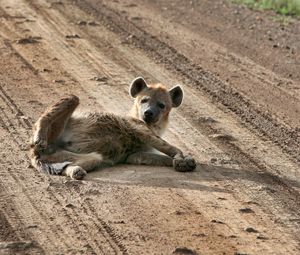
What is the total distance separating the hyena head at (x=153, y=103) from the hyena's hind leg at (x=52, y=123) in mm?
807

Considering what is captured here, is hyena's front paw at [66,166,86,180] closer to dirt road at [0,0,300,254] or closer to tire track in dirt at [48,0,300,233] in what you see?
dirt road at [0,0,300,254]

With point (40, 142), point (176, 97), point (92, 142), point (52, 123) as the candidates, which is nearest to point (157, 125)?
point (176, 97)

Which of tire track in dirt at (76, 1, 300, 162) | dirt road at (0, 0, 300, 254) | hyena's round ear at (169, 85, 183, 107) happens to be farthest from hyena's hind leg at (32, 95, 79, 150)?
tire track in dirt at (76, 1, 300, 162)

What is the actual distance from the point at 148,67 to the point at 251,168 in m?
3.77

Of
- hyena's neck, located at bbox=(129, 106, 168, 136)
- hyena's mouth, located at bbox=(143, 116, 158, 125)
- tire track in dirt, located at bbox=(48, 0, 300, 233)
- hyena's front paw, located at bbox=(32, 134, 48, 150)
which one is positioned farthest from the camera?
hyena's neck, located at bbox=(129, 106, 168, 136)

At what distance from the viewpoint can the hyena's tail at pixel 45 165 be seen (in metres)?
8.05

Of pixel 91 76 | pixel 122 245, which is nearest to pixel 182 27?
pixel 91 76

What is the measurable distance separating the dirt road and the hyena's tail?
75 mm

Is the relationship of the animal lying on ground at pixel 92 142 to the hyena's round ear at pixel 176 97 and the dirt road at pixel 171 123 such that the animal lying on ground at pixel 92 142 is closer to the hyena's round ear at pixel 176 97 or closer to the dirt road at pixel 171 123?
the dirt road at pixel 171 123

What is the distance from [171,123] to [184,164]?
5.14ft

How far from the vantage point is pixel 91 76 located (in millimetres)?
11438

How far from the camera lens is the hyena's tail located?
26.4 feet

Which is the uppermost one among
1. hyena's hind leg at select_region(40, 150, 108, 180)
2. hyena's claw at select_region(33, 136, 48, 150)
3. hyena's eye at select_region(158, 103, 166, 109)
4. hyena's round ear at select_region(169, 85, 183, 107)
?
hyena's round ear at select_region(169, 85, 183, 107)

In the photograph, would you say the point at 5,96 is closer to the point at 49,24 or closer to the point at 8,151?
the point at 8,151
